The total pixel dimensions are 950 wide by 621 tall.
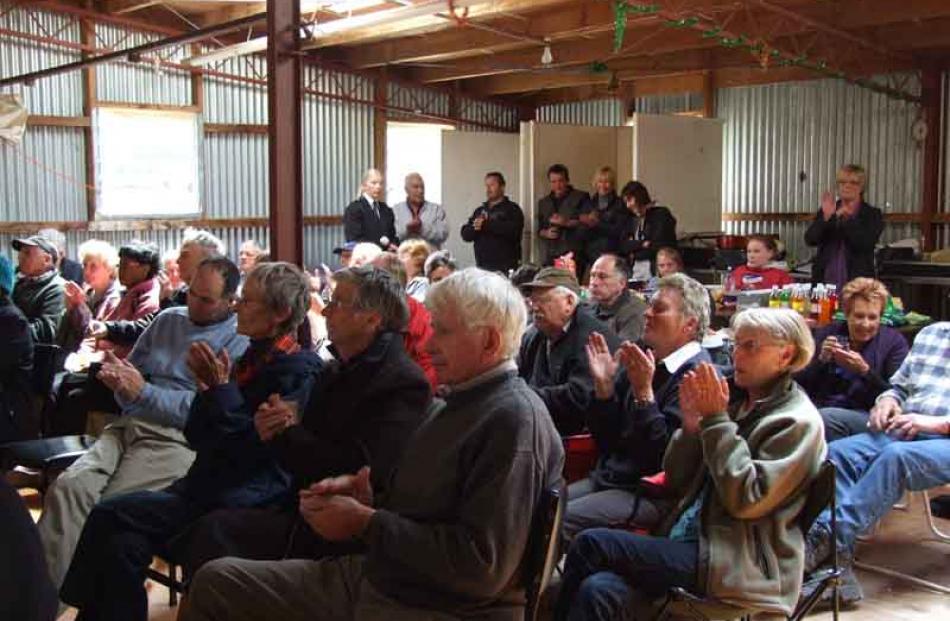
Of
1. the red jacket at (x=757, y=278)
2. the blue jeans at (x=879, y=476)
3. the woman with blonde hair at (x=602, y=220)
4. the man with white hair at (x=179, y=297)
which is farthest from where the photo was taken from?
the woman with blonde hair at (x=602, y=220)

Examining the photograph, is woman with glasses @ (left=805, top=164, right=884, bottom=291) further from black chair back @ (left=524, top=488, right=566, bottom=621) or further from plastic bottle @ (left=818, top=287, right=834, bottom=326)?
black chair back @ (left=524, top=488, right=566, bottom=621)

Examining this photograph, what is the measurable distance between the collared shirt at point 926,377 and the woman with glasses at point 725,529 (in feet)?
4.95

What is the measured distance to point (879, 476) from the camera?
3.66 m

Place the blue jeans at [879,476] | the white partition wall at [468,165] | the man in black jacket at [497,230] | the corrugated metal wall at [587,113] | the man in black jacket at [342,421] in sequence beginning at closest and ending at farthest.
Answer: the man in black jacket at [342,421], the blue jeans at [879,476], the man in black jacket at [497,230], the white partition wall at [468,165], the corrugated metal wall at [587,113]

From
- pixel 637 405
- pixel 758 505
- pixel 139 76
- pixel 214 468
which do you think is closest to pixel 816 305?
pixel 637 405

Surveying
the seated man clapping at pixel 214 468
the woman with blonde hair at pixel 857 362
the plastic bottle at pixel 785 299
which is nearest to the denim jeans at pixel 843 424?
the woman with blonde hair at pixel 857 362

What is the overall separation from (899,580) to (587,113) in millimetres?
10559

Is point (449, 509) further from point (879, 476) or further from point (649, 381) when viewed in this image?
point (879, 476)

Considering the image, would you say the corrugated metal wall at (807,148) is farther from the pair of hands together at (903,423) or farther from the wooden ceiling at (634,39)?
the pair of hands together at (903,423)

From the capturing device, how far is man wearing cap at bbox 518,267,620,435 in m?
3.66

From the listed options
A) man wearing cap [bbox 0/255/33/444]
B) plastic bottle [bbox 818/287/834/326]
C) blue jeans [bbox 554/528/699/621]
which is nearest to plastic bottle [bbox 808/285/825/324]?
plastic bottle [bbox 818/287/834/326]

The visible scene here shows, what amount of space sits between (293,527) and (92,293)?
3.83 metres

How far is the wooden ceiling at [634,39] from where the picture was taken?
335 inches

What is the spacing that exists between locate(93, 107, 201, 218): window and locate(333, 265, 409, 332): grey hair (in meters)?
8.81
